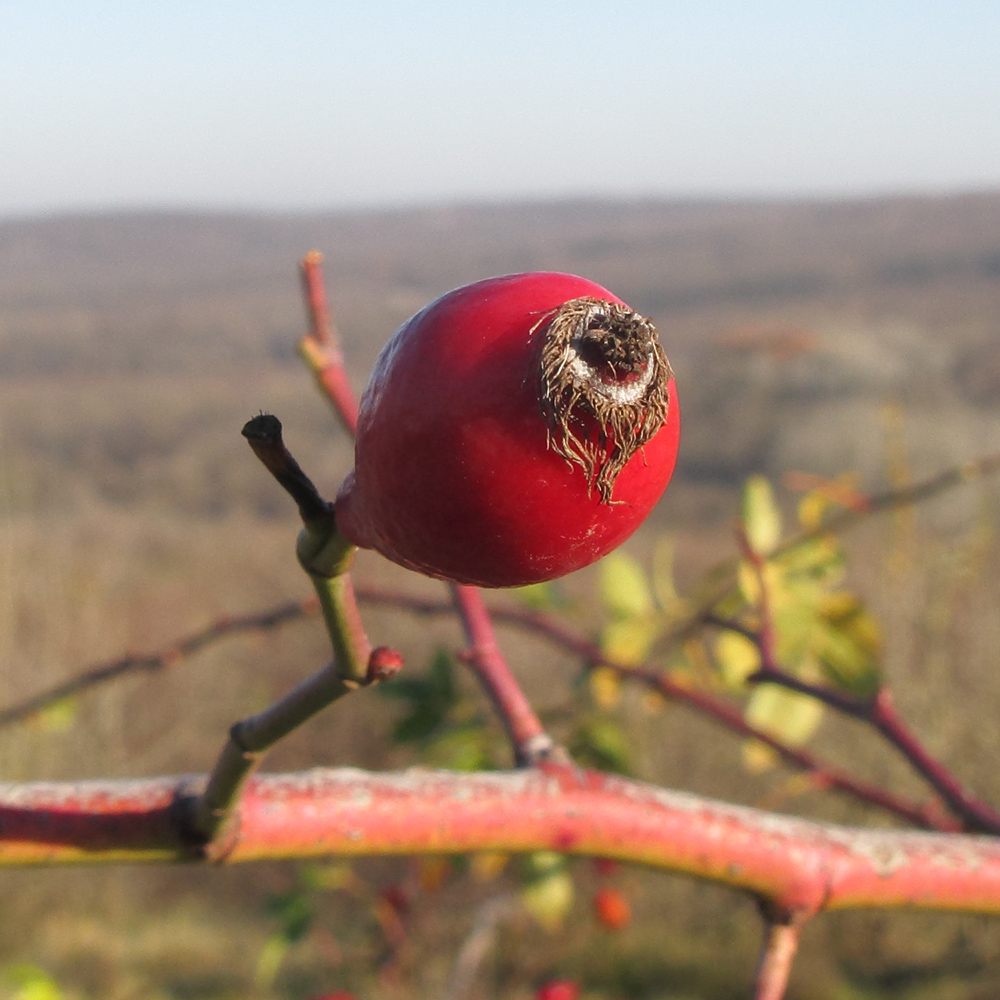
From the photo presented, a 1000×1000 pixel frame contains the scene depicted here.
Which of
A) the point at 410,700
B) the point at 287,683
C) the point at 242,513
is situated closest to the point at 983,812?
the point at 410,700

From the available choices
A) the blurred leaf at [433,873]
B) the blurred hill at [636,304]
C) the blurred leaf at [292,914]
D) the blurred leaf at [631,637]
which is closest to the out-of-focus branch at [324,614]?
the blurred leaf at [631,637]

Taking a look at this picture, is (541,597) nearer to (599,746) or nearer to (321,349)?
(599,746)

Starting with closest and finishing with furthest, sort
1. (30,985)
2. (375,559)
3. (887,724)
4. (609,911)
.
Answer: (887,724), (30,985), (609,911), (375,559)

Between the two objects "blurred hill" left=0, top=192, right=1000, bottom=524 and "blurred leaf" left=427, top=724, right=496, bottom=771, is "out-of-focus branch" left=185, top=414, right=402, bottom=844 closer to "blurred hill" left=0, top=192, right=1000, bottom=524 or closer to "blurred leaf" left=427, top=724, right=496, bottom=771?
"blurred leaf" left=427, top=724, right=496, bottom=771

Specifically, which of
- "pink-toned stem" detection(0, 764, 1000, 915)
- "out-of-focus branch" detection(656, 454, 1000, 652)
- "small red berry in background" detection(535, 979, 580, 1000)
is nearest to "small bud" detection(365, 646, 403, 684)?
"pink-toned stem" detection(0, 764, 1000, 915)

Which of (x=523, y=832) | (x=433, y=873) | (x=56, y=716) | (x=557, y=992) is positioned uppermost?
(x=523, y=832)

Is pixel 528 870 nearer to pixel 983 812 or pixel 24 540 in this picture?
pixel 983 812

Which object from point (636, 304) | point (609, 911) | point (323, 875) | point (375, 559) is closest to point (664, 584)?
point (323, 875)
